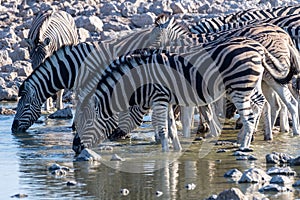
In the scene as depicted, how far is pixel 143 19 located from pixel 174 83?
1224cm

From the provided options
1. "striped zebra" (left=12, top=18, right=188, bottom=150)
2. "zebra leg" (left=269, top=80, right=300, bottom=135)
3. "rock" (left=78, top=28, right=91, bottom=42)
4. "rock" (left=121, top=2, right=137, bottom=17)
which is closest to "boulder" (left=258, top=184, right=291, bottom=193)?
"zebra leg" (left=269, top=80, right=300, bottom=135)

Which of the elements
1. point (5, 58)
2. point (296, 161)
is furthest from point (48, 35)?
point (296, 161)

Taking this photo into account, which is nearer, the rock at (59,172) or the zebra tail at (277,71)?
the rock at (59,172)

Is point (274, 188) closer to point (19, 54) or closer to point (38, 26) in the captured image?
point (38, 26)

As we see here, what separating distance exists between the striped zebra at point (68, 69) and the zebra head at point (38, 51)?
2.79 m

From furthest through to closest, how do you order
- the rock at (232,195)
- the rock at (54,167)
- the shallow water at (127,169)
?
1. the rock at (54,167)
2. the shallow water at (127,169)
3. the rock at (232,195)

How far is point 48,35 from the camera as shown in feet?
67.8

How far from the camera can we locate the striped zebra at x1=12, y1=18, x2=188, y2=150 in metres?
16.9

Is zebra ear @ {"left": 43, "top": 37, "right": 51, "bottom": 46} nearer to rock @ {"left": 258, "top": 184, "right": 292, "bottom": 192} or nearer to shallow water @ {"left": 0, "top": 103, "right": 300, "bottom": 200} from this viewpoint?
shallow water @ {"left": 0, "top": 103, "right": 300, "bottom": 200}

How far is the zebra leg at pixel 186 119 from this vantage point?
1547 cm

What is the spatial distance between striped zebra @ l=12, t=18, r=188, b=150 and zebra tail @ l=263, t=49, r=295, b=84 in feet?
9.79

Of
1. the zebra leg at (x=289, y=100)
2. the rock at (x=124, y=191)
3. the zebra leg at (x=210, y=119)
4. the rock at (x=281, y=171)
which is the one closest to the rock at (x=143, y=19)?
the zebra leg at (x=210, y=119)

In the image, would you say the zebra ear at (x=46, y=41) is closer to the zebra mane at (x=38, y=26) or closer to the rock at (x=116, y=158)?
the zebra mane at (x=38, y=26)

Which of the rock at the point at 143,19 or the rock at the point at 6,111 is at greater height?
the rock at the point at 143,19
